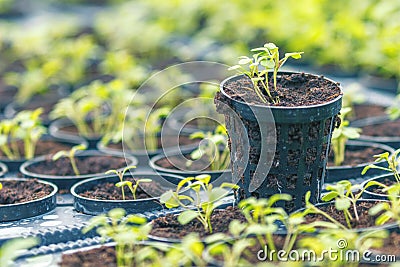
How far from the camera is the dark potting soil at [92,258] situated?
7.38ft

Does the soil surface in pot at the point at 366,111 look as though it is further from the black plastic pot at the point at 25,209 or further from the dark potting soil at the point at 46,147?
the black plastic pot at the point at 25,209

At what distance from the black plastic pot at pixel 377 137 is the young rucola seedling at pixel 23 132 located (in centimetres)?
158

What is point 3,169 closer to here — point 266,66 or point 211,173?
point 211,173

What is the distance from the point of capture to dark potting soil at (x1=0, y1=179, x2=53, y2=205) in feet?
9.65

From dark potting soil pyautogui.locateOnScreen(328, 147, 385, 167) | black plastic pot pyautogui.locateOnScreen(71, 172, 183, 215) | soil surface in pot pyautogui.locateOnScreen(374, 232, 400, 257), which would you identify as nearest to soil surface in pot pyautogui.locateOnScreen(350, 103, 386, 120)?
dark potting soil pyautogui.locateOnScreen(328, 147, 385, 167)

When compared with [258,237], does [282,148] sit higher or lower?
higher

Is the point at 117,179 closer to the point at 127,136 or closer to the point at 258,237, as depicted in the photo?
the point at 127,136

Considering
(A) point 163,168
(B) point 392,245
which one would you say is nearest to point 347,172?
(A) point 163,168


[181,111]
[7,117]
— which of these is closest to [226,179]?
[181,111]

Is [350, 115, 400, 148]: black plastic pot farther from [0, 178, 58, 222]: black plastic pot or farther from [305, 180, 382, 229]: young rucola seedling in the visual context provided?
[0, 178, 58, 222]: black plastic pot

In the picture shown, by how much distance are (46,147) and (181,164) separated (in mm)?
879

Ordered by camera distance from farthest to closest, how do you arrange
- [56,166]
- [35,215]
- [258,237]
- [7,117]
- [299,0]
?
[299,0] → [7,117] → [56,166] → [35,215] → [258,237]

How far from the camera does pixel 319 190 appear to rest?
2.61 meters

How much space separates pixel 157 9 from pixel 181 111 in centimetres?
258
